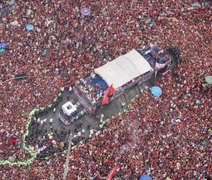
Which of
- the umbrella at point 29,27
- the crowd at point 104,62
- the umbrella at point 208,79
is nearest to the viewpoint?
the crowd at point 104,62

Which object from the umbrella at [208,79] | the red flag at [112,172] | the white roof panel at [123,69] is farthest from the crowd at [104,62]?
the white roof panel at [123,69]

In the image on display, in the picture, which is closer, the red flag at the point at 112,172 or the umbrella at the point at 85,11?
the red flag at the point at 112,172

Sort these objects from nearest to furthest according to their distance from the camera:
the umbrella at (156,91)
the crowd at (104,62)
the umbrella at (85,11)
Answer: the crowd at (104,62)
the umbrella at (156,91)
the umbrella at (85,11)

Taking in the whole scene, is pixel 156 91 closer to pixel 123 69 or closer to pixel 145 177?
pixel 123 69

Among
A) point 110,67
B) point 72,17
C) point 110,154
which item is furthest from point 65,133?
point 72,17

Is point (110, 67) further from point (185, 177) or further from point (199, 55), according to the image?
point (185, 177)

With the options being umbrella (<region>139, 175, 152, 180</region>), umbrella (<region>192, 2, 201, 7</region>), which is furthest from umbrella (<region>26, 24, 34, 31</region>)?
umbrella (<region>139, 175, 152, 180</region>)

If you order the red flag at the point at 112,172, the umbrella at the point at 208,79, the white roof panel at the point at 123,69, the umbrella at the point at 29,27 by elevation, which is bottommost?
the red flag at the point at 112,172

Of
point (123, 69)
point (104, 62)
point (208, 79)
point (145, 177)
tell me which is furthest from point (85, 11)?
point (145, 177)

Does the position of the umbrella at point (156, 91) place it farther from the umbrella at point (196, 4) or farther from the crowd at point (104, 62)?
the umbrella at point (196, 4)
